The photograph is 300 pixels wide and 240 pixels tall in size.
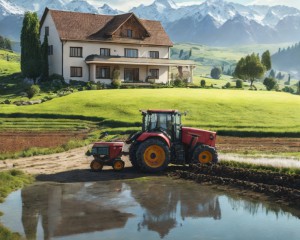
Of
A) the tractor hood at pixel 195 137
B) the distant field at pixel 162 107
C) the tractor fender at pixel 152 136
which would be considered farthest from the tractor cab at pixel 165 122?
the distant field at pixel 162 107

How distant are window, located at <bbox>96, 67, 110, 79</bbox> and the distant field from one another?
42.2ft

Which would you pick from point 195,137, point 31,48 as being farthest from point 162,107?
point 31,48

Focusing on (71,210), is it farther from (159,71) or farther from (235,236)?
(159,71)

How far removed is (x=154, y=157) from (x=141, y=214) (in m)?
7.15

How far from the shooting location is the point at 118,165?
23.4 metres

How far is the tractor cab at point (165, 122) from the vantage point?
22844mm

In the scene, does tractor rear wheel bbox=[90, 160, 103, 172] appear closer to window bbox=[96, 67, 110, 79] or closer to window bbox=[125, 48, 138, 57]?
window bbox=[96, 67, 110, 79]

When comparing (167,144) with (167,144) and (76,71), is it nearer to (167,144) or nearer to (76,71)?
(167,144)

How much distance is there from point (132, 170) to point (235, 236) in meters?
10.8

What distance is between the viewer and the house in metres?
66.6

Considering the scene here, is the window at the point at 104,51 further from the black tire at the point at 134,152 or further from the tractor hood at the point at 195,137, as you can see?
the tractor hood at the point at 195,137

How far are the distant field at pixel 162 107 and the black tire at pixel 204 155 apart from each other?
15.8 metres

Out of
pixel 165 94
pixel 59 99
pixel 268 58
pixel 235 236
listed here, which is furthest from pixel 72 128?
pixel 268 58

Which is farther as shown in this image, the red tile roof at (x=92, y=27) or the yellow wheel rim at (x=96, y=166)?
the red tile roof at (x=92, y=27)
